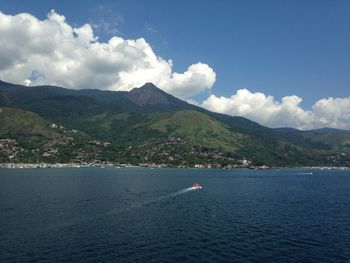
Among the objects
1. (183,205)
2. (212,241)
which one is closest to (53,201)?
(183,205)

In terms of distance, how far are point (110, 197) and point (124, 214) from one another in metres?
46.2

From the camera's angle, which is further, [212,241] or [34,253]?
[212,241]

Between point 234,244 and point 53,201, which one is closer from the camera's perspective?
point 234,244

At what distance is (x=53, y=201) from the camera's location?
147 meters

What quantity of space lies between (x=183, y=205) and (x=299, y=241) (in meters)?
64.5

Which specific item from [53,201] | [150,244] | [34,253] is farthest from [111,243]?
[53,201]

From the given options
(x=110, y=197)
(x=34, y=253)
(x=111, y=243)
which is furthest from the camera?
(x=110, y=197)

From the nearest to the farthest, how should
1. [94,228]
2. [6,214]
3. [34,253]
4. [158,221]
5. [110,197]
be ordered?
[34,253]
[94,228]
[158,221]
[6,214]
[110,197]

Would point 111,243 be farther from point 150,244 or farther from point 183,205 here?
point 183,205

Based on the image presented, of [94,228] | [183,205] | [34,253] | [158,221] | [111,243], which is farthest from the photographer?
[183,205]

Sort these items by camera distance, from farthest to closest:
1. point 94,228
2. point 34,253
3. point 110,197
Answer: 1. point 110,197
2. point 94,228
3. point 34,253

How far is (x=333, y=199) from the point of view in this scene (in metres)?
170

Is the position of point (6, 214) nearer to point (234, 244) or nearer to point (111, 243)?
point (111, 243)

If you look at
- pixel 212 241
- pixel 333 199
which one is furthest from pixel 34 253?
pixel 333 199
